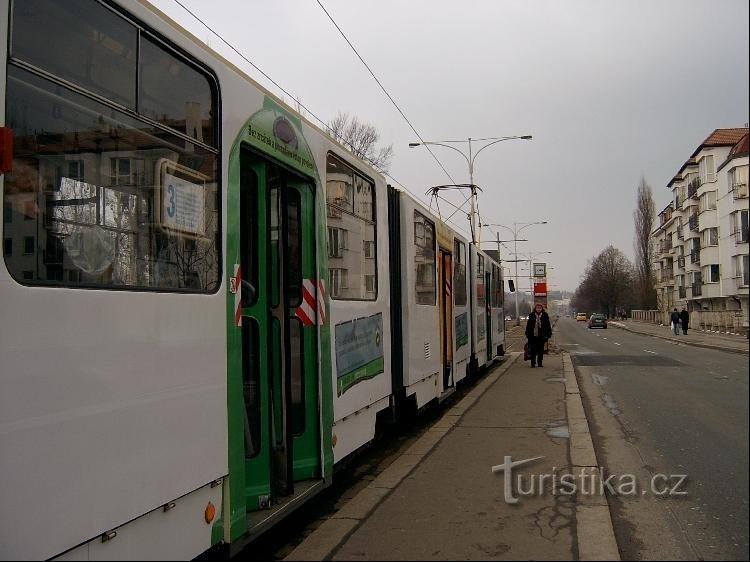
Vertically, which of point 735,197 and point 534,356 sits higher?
point 735,197

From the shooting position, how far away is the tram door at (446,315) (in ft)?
35.2

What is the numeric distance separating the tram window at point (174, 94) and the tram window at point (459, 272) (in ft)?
28.5

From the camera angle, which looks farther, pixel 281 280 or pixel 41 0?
pixel 281 280

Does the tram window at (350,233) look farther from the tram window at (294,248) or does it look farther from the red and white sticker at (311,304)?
the tram window at (294,248)

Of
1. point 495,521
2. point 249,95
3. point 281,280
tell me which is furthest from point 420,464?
point 249,95

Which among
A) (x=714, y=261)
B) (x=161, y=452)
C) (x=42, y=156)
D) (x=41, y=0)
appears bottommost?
(x=161, y=452)

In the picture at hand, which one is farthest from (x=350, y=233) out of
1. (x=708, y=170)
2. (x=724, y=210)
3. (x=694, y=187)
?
(x=724, y=210)

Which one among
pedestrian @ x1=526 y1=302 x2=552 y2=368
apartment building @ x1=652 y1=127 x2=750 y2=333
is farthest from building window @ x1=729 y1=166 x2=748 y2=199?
pedestrian @ x1=526 y1=302 x2=552 y2=368

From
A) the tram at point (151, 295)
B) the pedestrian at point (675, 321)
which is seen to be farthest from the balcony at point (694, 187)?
the pedestrian at point (675, 321)

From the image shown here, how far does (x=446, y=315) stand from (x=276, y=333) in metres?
6.63

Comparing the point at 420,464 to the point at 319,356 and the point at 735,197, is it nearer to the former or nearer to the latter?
the point at 319,356

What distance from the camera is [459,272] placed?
12.8 m

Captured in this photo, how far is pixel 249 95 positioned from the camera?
4168 mm

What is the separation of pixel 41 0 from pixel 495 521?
4063 mm
